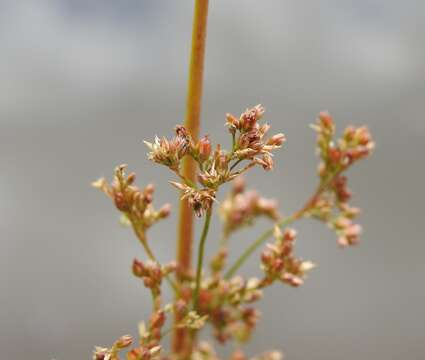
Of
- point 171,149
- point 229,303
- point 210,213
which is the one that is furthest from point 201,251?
point 229,303

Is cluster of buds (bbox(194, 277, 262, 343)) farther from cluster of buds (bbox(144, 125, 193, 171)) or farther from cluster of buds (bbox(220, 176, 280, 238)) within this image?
cluster of buds (bbox(144, 125, 193, 171))

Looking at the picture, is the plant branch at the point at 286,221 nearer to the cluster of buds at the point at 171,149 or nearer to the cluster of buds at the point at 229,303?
the cluster of buds at the point at 229,303

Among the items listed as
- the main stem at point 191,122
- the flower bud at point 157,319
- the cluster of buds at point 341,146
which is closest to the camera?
the main stem at point 191,122

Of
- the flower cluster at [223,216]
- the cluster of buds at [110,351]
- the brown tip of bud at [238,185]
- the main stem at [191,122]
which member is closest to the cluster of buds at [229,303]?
the flower cluster at [223,216]

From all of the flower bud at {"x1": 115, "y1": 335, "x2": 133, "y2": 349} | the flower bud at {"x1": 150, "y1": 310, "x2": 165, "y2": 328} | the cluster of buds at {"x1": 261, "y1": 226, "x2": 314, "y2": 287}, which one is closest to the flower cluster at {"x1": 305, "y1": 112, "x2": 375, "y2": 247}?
the cluster of buds at {"x1": 261, "y1": 226, "x2": 314, "y2": 287}

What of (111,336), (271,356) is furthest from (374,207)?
(271,356)

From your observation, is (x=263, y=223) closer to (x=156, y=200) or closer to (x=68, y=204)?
(x=156, y=200)

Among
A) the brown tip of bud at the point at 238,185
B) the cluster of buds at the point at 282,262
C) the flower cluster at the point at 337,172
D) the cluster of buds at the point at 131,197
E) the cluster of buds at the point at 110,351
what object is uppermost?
the brown tip of bud at the point at 238,185

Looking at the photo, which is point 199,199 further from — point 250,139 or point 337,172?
point 337,172
